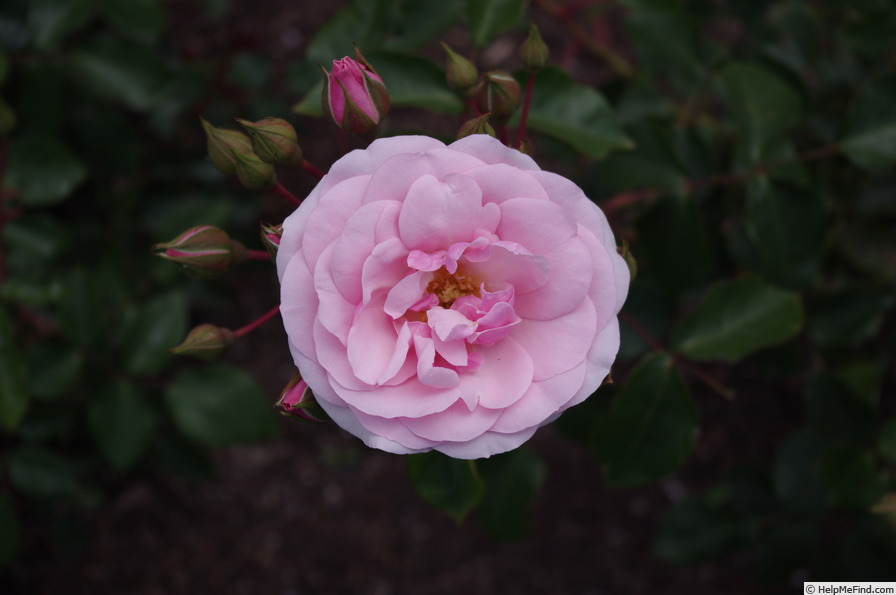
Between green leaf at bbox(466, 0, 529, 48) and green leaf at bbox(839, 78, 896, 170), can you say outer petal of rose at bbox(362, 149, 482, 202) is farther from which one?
green leaf at bbox(839, 78, 896, 170)

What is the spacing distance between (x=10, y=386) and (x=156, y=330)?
0.45 m

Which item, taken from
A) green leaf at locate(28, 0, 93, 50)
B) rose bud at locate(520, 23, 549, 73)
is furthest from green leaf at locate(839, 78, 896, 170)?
green leaf at locate(28, 0, 93, 50)

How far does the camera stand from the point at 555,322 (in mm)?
1252

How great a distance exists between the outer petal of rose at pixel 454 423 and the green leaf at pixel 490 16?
3.21 ft

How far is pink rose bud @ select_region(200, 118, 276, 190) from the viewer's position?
1409 mm

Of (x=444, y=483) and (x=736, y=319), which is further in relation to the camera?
(x=736, y=319)

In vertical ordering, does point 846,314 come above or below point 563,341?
below

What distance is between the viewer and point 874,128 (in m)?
1.92

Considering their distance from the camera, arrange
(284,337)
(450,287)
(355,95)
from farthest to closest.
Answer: (284,337) < (450,287) < (355,95)

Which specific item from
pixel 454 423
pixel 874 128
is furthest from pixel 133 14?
pixel 874 128

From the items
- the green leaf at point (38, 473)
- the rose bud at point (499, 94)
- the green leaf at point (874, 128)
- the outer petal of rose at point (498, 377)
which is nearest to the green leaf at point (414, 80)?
the rose bud at point (499, 94)

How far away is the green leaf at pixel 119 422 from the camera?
2.18 metres

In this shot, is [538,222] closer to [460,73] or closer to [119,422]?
[460,73]

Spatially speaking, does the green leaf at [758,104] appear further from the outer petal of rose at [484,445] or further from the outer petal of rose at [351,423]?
the outer petal of rose at [351,423]
